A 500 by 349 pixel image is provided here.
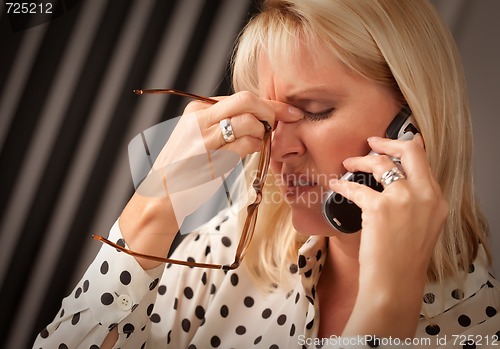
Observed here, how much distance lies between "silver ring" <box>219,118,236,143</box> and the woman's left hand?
0.84ft

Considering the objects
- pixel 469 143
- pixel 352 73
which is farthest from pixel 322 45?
pixel 469 143

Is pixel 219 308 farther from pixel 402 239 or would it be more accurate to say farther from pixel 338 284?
pixel 402 239

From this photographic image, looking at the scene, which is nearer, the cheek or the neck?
the cheek

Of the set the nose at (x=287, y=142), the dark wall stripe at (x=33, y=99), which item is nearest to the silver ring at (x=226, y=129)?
the nose at (x=287, y=142)

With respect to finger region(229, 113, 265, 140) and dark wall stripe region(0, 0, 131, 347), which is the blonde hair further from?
dark wall stripe region(0, 0, 131, 347)

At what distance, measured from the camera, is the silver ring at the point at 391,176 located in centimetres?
94

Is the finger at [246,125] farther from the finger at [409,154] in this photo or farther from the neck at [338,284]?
the neck at [338,284]

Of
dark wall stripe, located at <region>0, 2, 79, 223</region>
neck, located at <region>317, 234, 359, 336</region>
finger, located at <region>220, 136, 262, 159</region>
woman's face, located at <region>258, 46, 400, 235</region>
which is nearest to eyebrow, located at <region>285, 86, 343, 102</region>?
woman's face, located at <region>258, 46, 400, 235</region>

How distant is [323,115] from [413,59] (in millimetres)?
199

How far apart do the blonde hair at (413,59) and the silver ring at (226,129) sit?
168 millimetres

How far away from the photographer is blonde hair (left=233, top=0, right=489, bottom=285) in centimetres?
111

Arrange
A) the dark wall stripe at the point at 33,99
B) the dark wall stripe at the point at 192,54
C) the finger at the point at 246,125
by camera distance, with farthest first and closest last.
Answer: the dark wall stripe at the point at 192,54 < the dark wall stripe at the point at 33,99 < the finger at the point at 246,125

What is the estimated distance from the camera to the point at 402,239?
0.89m

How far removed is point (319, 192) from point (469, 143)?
326mm
